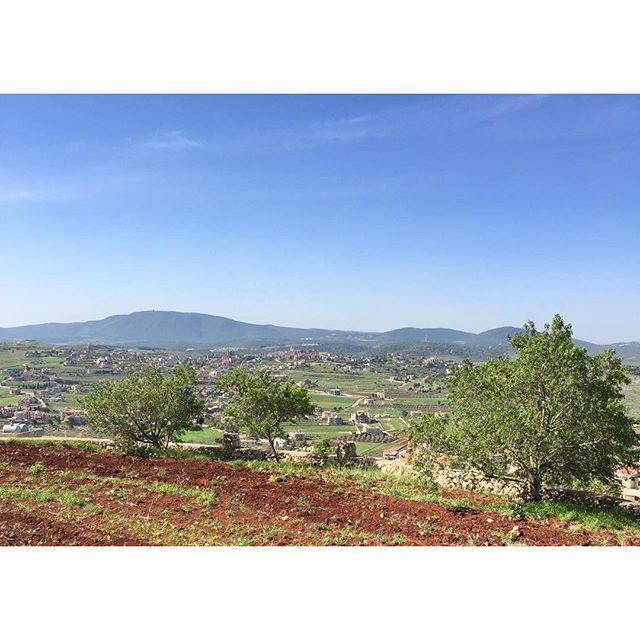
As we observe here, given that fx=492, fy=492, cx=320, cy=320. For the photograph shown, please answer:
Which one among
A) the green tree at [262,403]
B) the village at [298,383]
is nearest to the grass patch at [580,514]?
the village at [298,383]

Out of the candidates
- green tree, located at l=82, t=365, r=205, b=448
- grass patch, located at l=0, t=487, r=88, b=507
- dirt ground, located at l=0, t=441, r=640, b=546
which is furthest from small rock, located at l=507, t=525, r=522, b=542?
green tree, located at l=82, t=365, r=205, b=448

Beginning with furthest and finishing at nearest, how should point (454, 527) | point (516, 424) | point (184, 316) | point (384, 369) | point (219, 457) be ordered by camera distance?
point (184, 316), point (384, 369), point (219, 457), point (516, 424), point (454, 527)

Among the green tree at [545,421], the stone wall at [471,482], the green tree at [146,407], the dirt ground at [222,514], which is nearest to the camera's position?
the dirt ground at [222,514]

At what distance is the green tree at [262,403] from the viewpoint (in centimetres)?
1216

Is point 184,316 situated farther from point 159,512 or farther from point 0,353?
point 159,512

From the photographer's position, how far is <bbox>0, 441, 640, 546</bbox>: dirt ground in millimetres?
5348

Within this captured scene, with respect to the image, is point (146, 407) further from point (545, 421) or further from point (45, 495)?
point (545, 421)

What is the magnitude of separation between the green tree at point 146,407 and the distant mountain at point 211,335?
3203 cm

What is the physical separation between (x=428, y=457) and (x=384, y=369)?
4964 cm

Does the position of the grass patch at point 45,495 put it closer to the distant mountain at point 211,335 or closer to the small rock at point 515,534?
the small rock at point 515,534

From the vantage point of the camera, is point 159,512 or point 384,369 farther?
point 384,369

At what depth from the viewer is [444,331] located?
65.5 m

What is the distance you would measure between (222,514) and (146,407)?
20.6 feet
